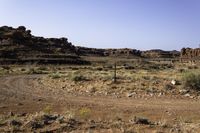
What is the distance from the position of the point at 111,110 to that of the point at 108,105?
1.57m

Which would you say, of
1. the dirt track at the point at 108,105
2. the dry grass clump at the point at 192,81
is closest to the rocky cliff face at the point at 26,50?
the dry grass clump at the point at 192,81

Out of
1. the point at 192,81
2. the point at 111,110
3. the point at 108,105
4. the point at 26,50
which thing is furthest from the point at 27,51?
the point at 111,110

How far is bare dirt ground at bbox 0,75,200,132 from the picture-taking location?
12.0m

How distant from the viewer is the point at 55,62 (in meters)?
89.3

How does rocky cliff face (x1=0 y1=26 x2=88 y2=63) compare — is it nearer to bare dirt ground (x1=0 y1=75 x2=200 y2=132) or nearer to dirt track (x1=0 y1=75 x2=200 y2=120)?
dirt track (x1=0 y1=75 x2=200 y2=120)

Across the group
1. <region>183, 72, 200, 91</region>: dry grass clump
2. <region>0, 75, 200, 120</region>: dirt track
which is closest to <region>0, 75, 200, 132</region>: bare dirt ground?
<region>0, 75, 200, 120</region>: dirt track

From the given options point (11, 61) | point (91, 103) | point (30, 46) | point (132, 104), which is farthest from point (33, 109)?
point (30, 46)

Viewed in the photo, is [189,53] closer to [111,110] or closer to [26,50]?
[26,50]

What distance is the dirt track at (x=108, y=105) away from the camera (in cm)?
1741

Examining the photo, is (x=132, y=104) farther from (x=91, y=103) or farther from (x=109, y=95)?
(x=109, y=95)

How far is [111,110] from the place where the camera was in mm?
18250

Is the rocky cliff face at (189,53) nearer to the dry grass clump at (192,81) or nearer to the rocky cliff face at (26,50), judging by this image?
the rocky cliff face at (26,50)

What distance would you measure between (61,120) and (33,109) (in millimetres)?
6648

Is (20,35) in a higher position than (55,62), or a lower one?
higher
